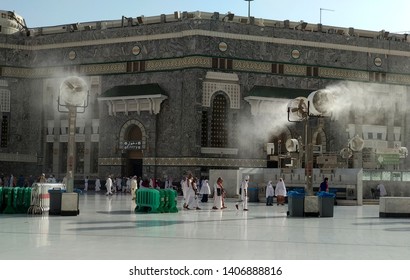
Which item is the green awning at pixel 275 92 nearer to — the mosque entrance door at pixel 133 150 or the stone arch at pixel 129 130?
the stone arch at pixel 129 130

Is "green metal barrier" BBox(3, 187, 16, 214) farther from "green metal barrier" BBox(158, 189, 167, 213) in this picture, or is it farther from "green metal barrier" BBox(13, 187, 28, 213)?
"green metal barrier" BBox(158, 189, 167, 213)

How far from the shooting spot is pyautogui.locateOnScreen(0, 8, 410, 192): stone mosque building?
39969 millimetres

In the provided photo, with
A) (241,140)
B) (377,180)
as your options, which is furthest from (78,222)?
(241,140)

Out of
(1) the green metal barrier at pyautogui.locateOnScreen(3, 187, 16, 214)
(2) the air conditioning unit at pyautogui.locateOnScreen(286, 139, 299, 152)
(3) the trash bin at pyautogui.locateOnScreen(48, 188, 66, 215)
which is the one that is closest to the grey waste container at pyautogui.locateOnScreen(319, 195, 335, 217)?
(3) the trash bin at pyautogui.locateOnScreen(48, 188, 66, 215)

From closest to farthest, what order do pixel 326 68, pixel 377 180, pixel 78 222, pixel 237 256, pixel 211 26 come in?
pixel 237 256
pixel 78 222
pixel 377 180
pixel 211 26
pixel 326 68

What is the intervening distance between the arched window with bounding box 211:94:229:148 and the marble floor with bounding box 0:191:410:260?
1979 centimetres

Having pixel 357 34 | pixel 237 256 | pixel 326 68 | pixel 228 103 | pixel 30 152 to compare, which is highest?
pixel 357 34

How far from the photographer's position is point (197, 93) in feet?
130

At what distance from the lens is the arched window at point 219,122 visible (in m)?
39.9

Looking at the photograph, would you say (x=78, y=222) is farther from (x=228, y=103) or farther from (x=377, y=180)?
(x=228, y=103)

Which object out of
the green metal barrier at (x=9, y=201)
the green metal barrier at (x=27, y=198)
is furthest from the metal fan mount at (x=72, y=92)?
the green metal barrier at (x=9, y=201)

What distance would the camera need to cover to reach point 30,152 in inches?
1750

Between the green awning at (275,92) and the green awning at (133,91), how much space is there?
19.4 feet

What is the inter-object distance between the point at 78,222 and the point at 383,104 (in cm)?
3207
